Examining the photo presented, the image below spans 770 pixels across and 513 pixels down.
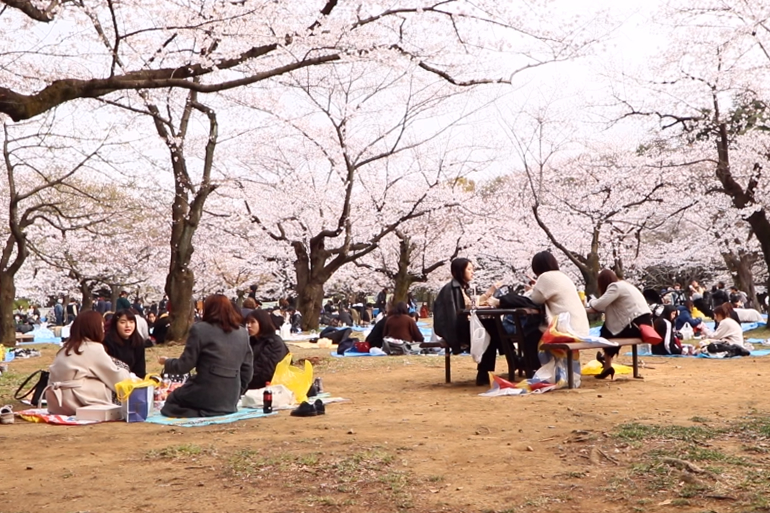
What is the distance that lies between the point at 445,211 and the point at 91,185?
37.7 feet

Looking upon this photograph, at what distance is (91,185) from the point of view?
2614 centimetres

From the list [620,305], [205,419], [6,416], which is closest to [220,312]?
[205,419]

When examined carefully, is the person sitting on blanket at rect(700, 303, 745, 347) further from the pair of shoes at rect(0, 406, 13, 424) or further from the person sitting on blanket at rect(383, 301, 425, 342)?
the pair of shoes at rect(0, 406, 13, 424)

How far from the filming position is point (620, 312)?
812cm

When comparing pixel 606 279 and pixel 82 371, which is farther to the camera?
pixel 606 279

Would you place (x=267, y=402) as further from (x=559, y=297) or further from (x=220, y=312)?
(x=559, y=297)

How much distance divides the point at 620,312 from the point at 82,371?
5.08 meters

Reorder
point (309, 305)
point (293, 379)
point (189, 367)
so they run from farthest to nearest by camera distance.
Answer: point (309, 305) → point (293, 379) → point (189, 367)

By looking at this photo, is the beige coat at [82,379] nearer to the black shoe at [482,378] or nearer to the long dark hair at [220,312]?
the long dark hair at [220,312]

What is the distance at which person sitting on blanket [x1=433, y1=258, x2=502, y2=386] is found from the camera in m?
7.66

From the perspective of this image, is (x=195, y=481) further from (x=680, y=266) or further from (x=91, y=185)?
(x=680, y=266)

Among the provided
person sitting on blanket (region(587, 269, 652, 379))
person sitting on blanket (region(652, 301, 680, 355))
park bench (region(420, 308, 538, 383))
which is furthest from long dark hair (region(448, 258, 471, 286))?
person sitting on blanket (region(652, 301, 680, 355))

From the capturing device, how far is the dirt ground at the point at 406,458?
348 centimetres

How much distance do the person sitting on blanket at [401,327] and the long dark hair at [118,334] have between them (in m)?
5.87
